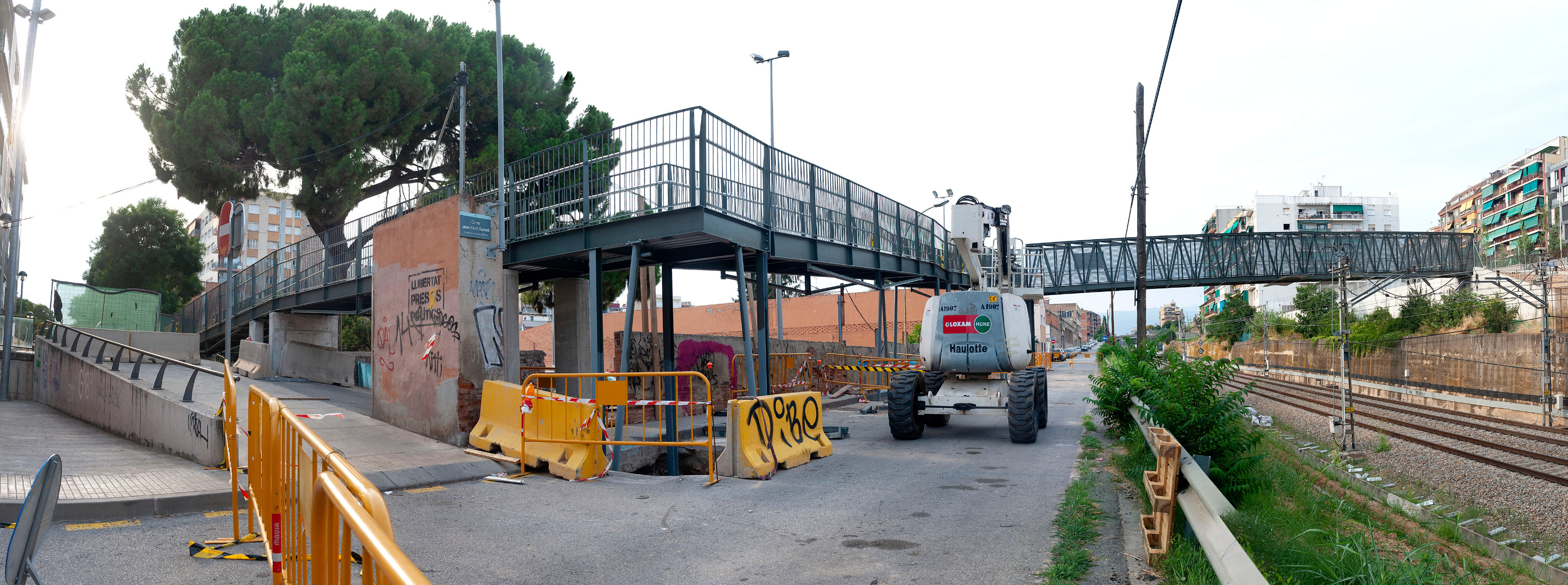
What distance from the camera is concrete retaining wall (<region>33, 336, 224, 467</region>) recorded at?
9.12 meters

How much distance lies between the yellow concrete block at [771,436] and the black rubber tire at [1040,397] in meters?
3.77

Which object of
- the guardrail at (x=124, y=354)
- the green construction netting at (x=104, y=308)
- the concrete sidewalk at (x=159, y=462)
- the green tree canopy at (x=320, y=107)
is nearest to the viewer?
the concrete sidewalk at (x=159, y=462)

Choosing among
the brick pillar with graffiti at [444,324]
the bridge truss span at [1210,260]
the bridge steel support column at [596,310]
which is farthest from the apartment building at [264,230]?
the bridge steel support column at [596,310]

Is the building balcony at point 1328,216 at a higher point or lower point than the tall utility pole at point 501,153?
higher

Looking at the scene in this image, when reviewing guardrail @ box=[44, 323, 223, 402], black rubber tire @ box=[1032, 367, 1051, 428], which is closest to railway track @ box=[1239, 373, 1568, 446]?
black rubber tire @ box=[1032, 367, 1051, 428]

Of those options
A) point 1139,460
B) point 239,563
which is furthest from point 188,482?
point 1139,460

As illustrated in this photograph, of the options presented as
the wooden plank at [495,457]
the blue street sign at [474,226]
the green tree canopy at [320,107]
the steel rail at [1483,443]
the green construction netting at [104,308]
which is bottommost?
the steel rail at [1483,443]

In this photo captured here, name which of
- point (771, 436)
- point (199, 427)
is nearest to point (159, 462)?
point (199, 427)

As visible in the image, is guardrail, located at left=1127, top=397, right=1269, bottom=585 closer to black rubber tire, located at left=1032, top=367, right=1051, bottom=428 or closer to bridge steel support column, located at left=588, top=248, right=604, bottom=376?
black rubber tire, located at left=1032, top=367, right=1051, bottom=428

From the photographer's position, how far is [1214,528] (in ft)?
13.9

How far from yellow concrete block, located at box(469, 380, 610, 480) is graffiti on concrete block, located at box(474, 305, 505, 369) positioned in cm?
96

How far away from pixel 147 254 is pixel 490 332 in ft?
137

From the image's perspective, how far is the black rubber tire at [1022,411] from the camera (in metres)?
12.1

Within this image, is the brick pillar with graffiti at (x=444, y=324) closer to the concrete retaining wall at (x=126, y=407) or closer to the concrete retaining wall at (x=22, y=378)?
the concrete retaining wall at (x=126, y=407)
